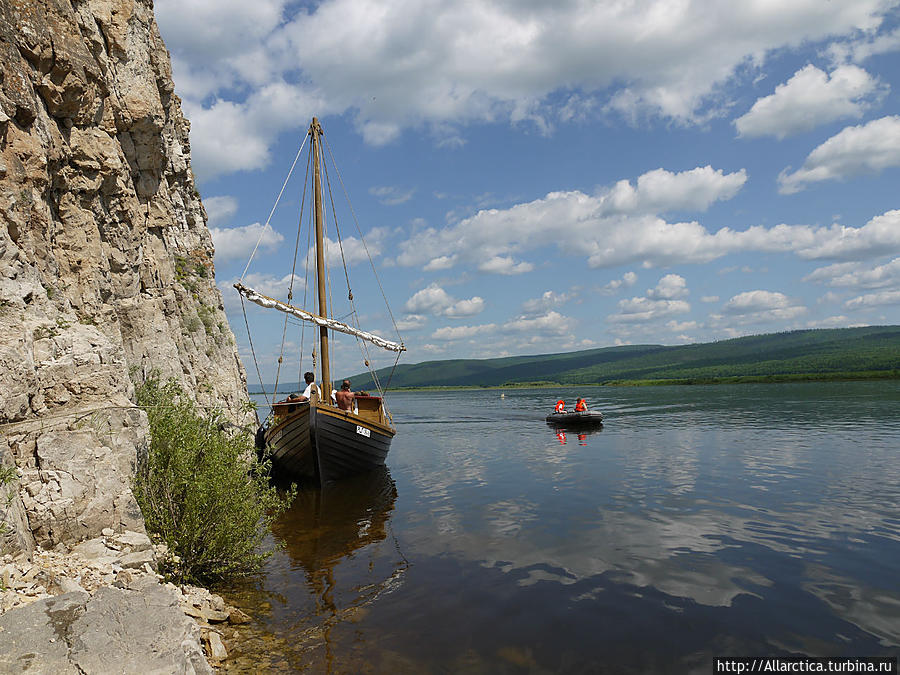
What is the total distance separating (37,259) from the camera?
1055 cm

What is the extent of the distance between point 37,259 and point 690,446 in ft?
94.4

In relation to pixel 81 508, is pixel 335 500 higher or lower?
lower

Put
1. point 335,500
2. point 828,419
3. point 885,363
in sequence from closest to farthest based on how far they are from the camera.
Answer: point 335,500 < point 828,419 < point 885,363

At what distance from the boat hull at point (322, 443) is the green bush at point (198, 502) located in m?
8.08

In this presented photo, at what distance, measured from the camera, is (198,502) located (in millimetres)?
9500

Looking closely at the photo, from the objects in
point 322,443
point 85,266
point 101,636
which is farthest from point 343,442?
point 101,636

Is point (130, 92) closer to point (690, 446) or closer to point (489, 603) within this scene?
point (489, 603)

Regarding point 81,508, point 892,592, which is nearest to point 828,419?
point 892,592

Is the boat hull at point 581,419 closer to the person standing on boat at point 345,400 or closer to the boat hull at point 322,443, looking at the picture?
the boat hull at point 322,443

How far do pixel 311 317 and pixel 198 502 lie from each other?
1550 cm

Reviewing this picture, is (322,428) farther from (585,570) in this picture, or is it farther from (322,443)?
(585,570)

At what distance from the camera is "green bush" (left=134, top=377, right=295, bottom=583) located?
363 inches

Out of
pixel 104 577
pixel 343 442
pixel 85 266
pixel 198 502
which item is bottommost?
pixel 343 442

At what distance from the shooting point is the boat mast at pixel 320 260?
24453 mm
